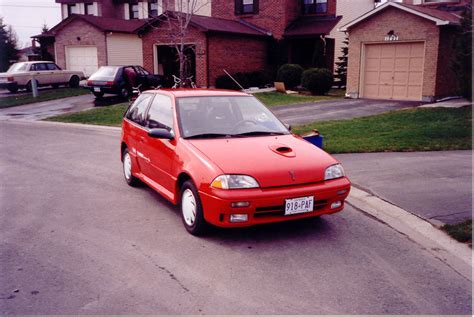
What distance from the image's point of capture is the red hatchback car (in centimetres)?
505

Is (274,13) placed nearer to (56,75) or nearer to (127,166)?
(56,75)

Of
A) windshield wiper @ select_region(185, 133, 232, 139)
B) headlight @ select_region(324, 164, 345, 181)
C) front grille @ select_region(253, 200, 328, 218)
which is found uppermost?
windshield wiper @ select_region(185, 133, 232, 139)

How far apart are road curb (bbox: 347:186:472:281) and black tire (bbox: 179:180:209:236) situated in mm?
2343

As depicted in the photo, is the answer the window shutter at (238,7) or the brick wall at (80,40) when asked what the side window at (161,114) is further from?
the brick wall at (80,40)

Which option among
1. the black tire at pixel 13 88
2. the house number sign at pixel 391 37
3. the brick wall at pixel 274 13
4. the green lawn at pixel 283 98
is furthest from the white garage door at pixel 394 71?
the black tire at pixel 13 88

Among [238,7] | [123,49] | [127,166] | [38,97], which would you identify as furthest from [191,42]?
[127,166]

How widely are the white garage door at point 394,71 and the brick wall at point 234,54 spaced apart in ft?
25.9

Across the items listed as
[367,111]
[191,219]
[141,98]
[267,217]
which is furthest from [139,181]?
[367,111]

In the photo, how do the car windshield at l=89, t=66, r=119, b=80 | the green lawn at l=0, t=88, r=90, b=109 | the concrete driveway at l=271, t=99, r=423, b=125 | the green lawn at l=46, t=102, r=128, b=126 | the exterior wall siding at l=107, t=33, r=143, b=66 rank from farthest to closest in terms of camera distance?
the exterior wall siding at l=107, t=33, r=143, b=66, the green lawn at l=0, t=88, r=90, b=109, the car windshield at l=89, t=66, r=119, b=80, the green lawn at l=46, t=102, r=128, b=126, the concrete driveway at l=271, t=99, r=423, b=125

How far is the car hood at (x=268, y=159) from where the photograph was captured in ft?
16.9

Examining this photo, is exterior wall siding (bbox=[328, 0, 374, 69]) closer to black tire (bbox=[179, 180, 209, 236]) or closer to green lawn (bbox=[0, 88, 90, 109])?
green lawn (bbox=[0, 88, 90, 109])

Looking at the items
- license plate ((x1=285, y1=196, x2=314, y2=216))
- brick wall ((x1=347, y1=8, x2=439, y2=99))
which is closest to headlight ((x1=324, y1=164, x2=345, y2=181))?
license plate ((x1=285, y1=196, x2=314, y2=216))

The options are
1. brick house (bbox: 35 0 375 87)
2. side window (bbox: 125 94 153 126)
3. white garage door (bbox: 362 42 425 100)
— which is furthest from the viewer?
brick house (bbox: 35 0 375 87)

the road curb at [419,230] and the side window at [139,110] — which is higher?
the side window at [139,110]
